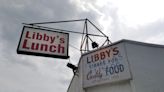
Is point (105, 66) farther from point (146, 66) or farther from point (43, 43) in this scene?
point (43, 43)

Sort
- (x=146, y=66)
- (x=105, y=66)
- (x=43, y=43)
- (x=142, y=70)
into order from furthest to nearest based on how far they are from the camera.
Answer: (x=43, y=43) → (x=105, y=66) → (x=146, y=66) → (x=142, y=70)

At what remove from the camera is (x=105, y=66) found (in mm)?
5211

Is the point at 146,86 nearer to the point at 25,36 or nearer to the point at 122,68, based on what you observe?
the point at 122,68

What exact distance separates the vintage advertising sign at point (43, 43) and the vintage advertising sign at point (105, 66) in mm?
1222

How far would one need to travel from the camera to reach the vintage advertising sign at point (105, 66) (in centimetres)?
476

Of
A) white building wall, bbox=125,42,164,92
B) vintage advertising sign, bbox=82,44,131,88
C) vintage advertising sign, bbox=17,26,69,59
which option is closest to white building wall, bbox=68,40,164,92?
white building wall, bbox=125,42,164,92

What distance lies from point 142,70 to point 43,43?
428cm

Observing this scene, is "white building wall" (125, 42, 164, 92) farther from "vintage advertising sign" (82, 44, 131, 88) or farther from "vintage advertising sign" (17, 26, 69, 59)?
"vintage advertising sign" (17, 26, 69, 59)

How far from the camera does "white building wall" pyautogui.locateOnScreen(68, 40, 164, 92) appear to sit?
14.5ft

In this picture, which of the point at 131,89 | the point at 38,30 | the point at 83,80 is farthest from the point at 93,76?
the point at 38,30

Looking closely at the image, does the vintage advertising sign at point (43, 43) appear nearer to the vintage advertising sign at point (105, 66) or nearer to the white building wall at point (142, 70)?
the vintage advertising sign at point (105, 66)

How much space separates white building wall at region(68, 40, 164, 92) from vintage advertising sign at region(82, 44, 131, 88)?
0.19 meters

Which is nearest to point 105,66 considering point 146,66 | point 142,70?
point 142,70

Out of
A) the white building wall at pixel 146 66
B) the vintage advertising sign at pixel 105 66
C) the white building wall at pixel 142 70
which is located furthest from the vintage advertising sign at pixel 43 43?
the white building wall at pixel 146 66
